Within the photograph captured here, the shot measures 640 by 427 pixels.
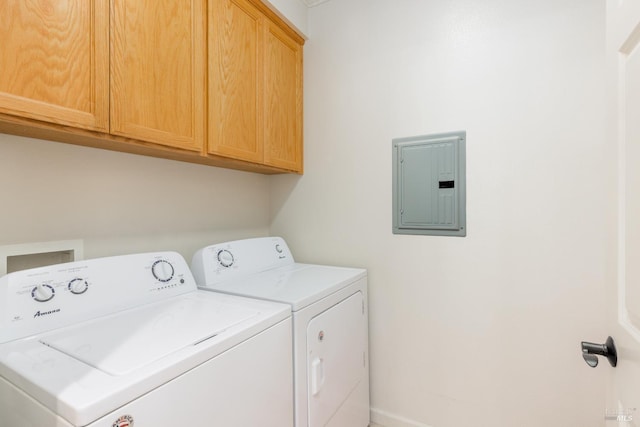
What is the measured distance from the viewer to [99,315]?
→ 103cm

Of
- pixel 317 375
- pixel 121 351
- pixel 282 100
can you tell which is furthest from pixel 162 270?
pixel 282 100

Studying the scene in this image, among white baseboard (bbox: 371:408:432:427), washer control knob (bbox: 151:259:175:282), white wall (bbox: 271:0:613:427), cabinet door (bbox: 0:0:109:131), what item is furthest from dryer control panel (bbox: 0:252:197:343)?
white baseboard (bbox: 371:408:432:427)

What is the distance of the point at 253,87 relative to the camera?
1600 mm

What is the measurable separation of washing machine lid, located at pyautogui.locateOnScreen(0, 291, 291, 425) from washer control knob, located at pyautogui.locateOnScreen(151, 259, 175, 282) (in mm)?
130

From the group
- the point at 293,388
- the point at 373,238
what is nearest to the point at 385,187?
the point at 373,238

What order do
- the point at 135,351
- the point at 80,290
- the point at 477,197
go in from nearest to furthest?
the point at 135,351
the point at 80,290
the point at 477,197

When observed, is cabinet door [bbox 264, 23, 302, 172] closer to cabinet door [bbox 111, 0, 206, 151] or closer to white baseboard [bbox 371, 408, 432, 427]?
cabinet door [bbox 111, 0, 206, 151]

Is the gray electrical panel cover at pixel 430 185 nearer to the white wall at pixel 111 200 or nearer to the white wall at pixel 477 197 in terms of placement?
the white wall at pixel 477 197

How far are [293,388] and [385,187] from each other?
1.16 meters

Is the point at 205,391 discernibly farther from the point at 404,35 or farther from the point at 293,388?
the point at 404,35

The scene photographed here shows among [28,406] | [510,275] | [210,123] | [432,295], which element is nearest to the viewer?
[28,406]

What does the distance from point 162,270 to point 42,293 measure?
0.39 metres

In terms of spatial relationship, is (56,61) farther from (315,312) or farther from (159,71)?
(315,312)

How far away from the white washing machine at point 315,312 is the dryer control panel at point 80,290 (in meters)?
0.23
